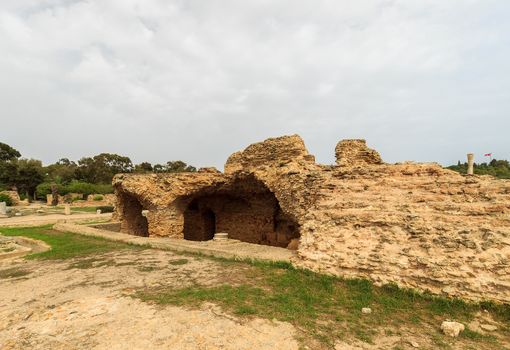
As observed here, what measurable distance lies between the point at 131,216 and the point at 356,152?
466 inches

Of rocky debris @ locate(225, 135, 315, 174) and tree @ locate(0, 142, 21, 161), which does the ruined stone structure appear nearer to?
rocky debris @ locate(225, 135, 315, 174)

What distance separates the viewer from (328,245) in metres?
6.86

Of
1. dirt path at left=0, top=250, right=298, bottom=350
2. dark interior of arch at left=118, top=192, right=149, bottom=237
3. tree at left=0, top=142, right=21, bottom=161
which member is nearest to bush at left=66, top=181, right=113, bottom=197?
tree at left=0, top=142, right=21, bottom=161

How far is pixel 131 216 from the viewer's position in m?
16.0

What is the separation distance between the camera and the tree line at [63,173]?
151ft

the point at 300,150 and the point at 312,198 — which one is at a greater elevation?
the point at 300,150

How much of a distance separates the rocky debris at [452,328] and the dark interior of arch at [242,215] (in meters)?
7.92

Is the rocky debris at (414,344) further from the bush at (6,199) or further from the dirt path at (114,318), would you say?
the bush at (6,199)

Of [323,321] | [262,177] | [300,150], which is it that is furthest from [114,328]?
[300,150]

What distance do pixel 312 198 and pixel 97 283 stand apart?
18.3 ft

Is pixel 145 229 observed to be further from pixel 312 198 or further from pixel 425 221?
pixel 425 221

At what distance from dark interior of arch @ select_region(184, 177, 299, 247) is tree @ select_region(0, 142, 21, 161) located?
56.9 m

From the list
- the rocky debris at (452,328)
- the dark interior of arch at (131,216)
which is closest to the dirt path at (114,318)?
the rocky debris at (452,328)

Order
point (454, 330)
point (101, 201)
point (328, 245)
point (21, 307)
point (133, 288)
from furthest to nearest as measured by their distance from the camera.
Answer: point (101, 201)
point (328, 245)
point (133, 288)
point (21, 307)
point (454, 330)
